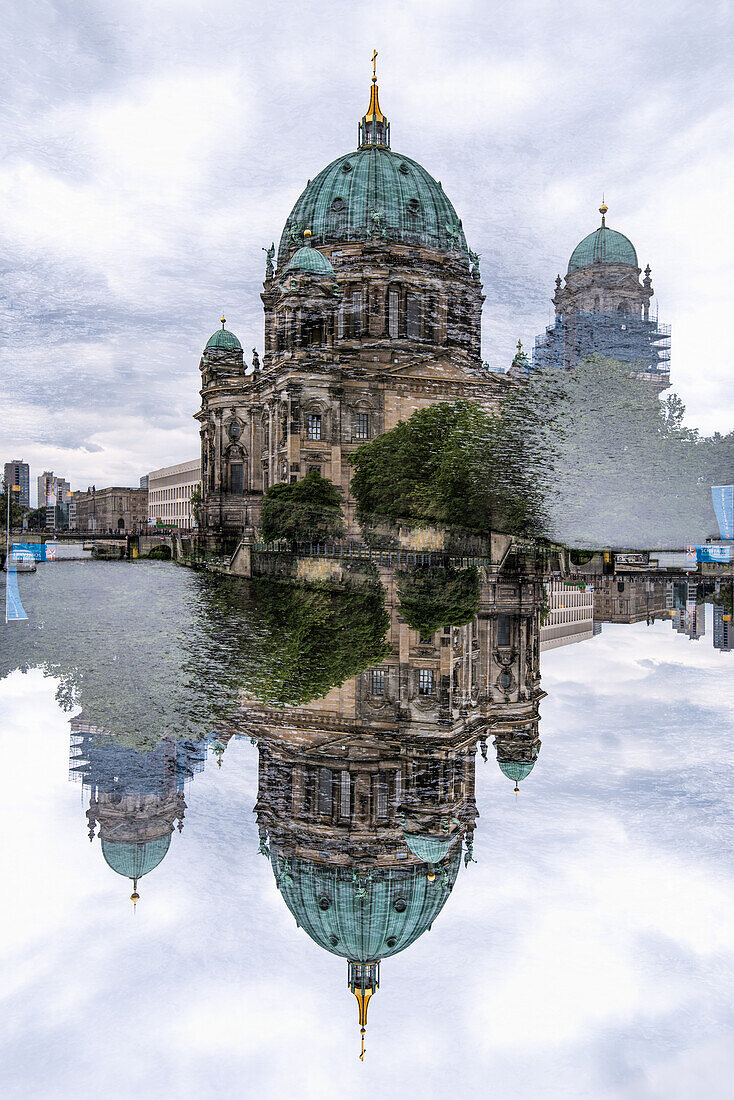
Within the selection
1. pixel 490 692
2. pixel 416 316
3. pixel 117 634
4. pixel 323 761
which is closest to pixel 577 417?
pixel 490 692

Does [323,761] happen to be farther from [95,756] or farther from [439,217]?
[439,217]

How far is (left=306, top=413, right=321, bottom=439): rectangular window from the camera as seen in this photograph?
7481 centimetres

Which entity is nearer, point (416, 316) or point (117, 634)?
point (117, 634)

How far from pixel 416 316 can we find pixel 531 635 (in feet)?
168

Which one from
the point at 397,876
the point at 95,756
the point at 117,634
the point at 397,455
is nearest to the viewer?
the point at 95,756

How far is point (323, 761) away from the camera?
70.4 feet

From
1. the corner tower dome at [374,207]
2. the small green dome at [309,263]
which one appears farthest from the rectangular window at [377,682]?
the corner tower dome at [374,207]

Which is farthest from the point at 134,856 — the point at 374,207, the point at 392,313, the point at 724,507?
the point at 374,207

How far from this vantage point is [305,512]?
64938mm

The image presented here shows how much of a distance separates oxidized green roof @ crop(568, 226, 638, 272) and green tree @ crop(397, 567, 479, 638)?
155 ft

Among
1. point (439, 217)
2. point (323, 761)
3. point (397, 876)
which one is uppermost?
point (439, 217)

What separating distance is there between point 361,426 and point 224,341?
74.7 ft

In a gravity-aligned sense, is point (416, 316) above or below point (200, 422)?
above

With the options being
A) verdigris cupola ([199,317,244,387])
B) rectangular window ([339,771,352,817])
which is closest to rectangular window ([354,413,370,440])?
verdigris cupola ([199,317,244,387])
